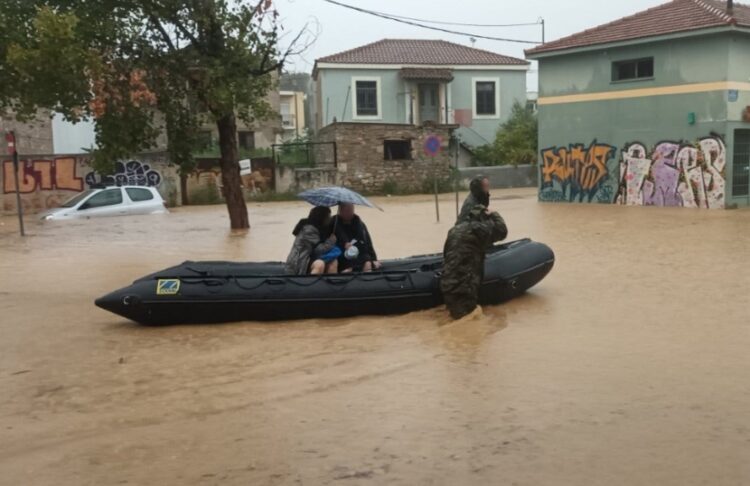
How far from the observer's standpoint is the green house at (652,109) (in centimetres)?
2183

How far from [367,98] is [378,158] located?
31.0ft

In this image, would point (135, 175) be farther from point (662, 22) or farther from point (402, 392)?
point (402, 392)

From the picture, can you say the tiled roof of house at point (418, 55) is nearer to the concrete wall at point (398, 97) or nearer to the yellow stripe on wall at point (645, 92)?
the concrete wall at point (398, 97)

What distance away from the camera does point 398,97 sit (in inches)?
1737

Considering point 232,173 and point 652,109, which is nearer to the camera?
point 232,173

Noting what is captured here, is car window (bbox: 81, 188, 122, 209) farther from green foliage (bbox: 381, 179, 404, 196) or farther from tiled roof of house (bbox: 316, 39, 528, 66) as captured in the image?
tiled roof of house (bbox: 316, 39, 528, 66)

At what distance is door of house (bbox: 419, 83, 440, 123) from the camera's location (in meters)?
44.6

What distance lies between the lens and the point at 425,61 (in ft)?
147

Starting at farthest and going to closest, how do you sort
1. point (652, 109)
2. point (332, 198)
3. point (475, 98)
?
point (475, 98) < point (652, 109) < point (332, 198)

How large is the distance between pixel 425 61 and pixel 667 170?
23.9 meters

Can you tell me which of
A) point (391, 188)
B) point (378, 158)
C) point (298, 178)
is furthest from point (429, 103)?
point (298, 178)

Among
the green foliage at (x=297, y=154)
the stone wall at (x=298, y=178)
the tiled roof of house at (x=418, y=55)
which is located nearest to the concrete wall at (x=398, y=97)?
the tiled roof of house at (x=418, y=55)

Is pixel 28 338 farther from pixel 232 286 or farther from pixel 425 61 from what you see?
pixel 425 61

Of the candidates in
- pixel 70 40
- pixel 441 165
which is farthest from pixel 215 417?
pixel 441 165
